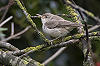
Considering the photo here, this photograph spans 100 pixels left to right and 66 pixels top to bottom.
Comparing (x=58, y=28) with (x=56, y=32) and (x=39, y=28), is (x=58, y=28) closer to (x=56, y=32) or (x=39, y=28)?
(x=56, y=32)

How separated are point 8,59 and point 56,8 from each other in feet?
5.78

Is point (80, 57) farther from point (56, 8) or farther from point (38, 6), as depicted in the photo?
point (38, 6)

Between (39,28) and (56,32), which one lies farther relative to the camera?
(39,28)

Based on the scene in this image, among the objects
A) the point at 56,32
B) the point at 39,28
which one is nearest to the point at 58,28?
the point at 56,32

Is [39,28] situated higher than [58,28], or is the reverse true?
[58,28]

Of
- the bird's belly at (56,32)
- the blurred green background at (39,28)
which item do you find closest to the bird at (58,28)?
the bird's belly at (56,32)

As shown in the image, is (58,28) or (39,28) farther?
(39,28)

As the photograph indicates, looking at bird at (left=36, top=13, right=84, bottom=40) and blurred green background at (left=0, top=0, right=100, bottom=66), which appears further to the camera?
blurred green background at (left=0, top=0, right=100, bottom=66)

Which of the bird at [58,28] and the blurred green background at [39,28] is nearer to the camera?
the bird at [58,28]

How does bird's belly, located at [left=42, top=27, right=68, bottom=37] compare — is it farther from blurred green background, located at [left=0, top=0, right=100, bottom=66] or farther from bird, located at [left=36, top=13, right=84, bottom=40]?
blurred green background, located at [left=0, top=0, right=100, bottom=66]

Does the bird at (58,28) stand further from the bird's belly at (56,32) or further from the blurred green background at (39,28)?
the blurred green background at (39,28)

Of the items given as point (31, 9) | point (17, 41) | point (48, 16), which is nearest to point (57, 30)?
point (48, 16)

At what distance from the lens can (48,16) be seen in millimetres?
2252

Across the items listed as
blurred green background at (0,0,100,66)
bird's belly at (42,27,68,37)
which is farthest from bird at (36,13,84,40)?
blurred green background at (0,0,100,66)
